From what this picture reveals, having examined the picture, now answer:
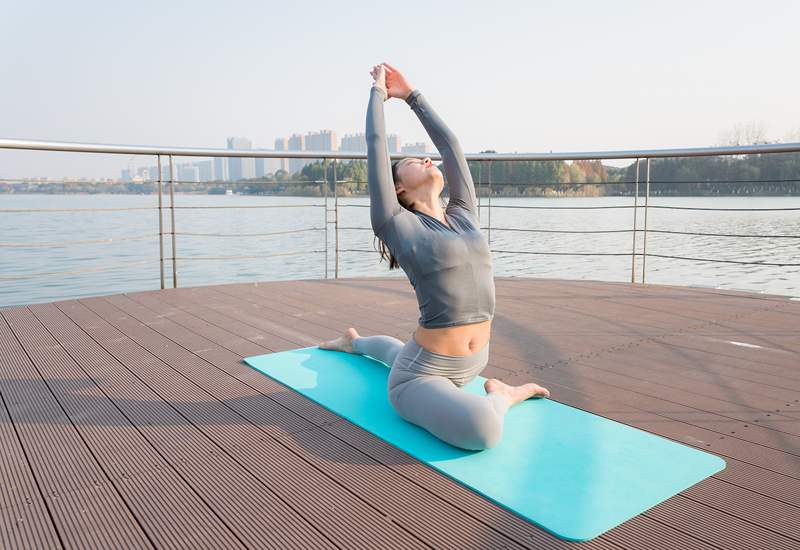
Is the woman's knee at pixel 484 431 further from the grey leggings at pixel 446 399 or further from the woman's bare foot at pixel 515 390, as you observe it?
the woman's bare foot at pixel 515 390

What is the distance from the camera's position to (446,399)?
1.42m

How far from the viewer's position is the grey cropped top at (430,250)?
4.84ft

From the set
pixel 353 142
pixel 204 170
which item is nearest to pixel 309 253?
pixel 353 142

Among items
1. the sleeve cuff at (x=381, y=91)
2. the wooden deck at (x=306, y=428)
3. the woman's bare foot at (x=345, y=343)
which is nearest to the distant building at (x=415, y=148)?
the wooden deck at (x=306, y=428)

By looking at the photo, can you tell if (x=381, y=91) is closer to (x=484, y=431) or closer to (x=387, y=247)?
(x=387, y=247)

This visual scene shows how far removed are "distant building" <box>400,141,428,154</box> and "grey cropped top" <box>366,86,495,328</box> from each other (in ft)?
8.88

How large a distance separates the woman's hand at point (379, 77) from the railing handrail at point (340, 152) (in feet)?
3.87

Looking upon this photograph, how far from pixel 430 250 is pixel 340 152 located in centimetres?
286

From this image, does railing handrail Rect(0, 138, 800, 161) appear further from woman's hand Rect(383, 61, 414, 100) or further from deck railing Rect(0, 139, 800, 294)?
woman's hand Rect(383, 61, 414, 100)

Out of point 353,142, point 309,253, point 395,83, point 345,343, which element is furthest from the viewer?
point 309,253

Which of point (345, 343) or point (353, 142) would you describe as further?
point (353, 142)

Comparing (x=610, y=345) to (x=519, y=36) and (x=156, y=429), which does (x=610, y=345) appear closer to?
(x=156, y=429)

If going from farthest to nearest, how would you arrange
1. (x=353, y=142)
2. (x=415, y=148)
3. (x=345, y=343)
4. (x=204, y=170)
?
(x=204, y=170) → (x=353, y=142) → (x=415, y=148) → (x=345, y=343)

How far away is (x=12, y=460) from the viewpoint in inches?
53.8
